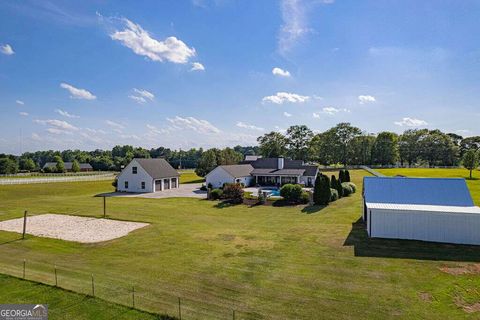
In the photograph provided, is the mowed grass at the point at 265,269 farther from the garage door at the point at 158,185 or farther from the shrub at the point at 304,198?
the garage door at the point at 158,185

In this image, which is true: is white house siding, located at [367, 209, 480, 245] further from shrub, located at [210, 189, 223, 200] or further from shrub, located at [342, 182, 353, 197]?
shrub, located at [210, 189, 223, 200]

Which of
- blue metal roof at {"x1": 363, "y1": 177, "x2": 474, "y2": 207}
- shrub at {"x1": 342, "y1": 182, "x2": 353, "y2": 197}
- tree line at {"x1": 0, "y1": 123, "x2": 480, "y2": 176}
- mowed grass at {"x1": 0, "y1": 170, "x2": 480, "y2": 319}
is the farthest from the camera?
tree line at {"x1": 0, "y1": 123, "x2": 480, "y2": 176}

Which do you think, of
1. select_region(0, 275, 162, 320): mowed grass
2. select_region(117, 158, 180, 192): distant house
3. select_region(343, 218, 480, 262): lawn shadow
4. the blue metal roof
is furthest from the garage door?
Result: select_region(343, 218, 480, 262): lawn shadow

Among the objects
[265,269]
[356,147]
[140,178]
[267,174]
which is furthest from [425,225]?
[356,147]

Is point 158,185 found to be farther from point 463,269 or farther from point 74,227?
point 463,269

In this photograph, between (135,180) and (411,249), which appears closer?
(411,249)
